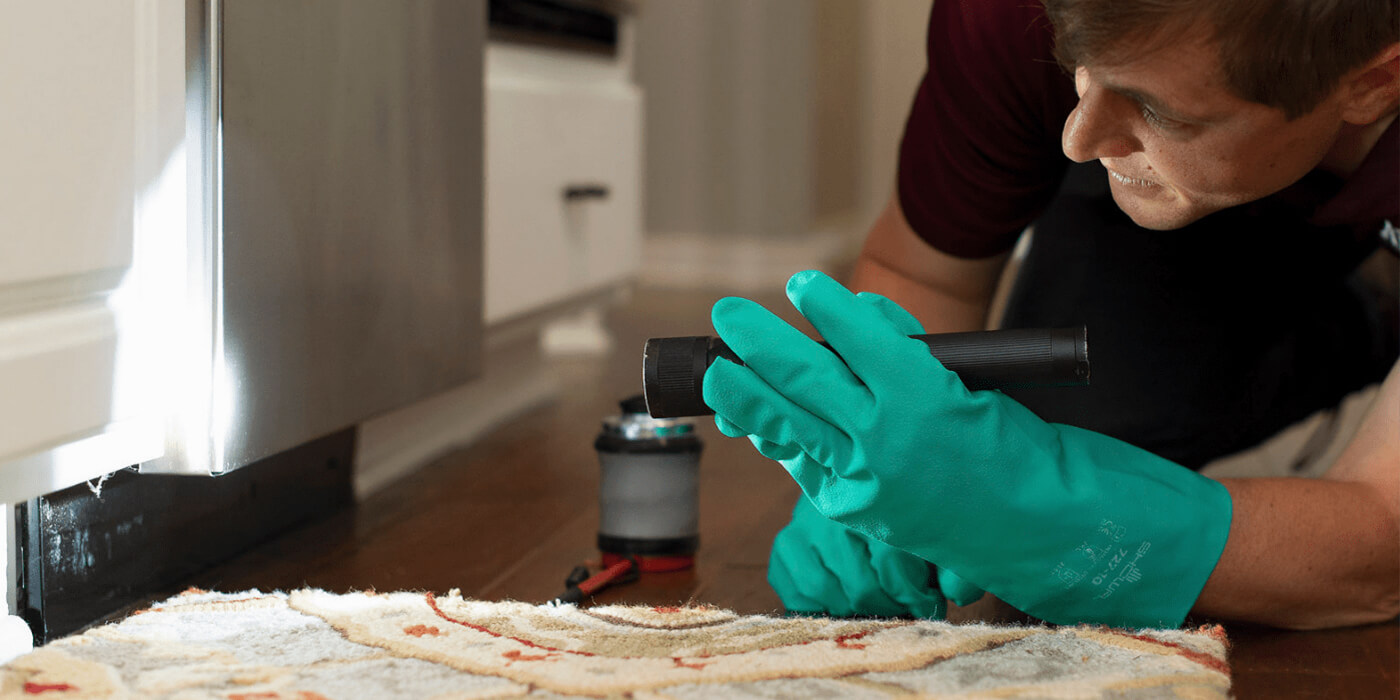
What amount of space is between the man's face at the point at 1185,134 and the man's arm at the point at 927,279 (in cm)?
29

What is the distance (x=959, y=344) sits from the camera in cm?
71

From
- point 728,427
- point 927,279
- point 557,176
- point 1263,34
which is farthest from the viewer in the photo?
point 557,176

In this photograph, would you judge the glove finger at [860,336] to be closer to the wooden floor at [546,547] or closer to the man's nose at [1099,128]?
the man's nose at [1099,128]

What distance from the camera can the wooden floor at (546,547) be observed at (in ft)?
2.73

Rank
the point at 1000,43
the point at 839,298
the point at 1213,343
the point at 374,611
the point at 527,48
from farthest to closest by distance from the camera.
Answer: the point at 527,48, the point at 1213,343, the point at 1000,43, the point at 374,611, the point at 839,298

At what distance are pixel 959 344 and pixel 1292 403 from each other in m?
0.71

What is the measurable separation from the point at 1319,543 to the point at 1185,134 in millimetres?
293

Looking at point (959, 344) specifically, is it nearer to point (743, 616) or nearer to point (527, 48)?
point (743, 616)

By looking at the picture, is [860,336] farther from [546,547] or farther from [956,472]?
[546,547]

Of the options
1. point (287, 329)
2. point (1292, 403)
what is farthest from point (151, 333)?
point (1292, 403)

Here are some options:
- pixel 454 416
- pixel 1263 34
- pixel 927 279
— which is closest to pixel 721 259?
pixel 454 416

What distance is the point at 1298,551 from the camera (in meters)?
0.82

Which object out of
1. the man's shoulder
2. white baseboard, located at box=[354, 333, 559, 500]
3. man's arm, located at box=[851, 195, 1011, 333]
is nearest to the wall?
white baseboard, located at box=[354, 333, 559, 500]

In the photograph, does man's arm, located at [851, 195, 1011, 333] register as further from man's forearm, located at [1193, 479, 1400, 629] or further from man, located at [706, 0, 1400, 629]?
man's forearm, located at [1193, 479, 1400, 629]
